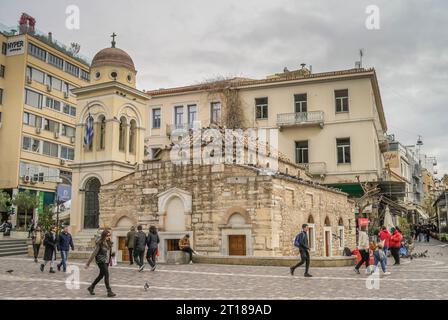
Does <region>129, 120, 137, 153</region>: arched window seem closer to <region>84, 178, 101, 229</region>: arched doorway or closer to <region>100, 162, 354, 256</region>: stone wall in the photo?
<region>84, 178, 101, 229</region>: arched doorway

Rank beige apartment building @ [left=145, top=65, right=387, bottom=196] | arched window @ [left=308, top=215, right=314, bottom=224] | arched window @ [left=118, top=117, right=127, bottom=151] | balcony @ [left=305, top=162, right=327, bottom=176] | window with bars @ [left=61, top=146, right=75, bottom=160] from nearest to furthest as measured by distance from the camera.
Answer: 1. arched window @ [left=308, top=215, right=314, bottom=224]
2. arched window @ [left=118, top=117, right=127, bottom=151]
3. beige apartment building @ [left=145, top=65, right=387, bottom=196]
4. balcony @ [left=305, top=162, right=327, bottom=176]
5. window with bars @ [left=61, top=146, right=75, bottom=160]

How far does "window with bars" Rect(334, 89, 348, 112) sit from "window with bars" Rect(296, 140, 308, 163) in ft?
11.0

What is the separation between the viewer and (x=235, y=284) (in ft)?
39.5

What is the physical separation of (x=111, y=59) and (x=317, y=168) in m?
15.6

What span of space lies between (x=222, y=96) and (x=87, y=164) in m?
13.6

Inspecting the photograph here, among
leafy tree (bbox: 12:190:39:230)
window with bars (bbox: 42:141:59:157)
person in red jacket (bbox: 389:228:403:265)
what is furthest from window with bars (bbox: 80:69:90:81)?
person in red jacket (bbox: 389:228:403:265)

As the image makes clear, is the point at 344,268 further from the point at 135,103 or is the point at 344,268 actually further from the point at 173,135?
the point at 173,135

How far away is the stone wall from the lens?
61.8 ft

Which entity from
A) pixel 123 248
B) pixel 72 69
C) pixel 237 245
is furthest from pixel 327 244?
pixel 72 69

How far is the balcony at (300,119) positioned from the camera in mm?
33250

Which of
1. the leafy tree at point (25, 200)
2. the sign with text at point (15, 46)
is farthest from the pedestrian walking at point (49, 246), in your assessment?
the sign with text at point (15, 46)
